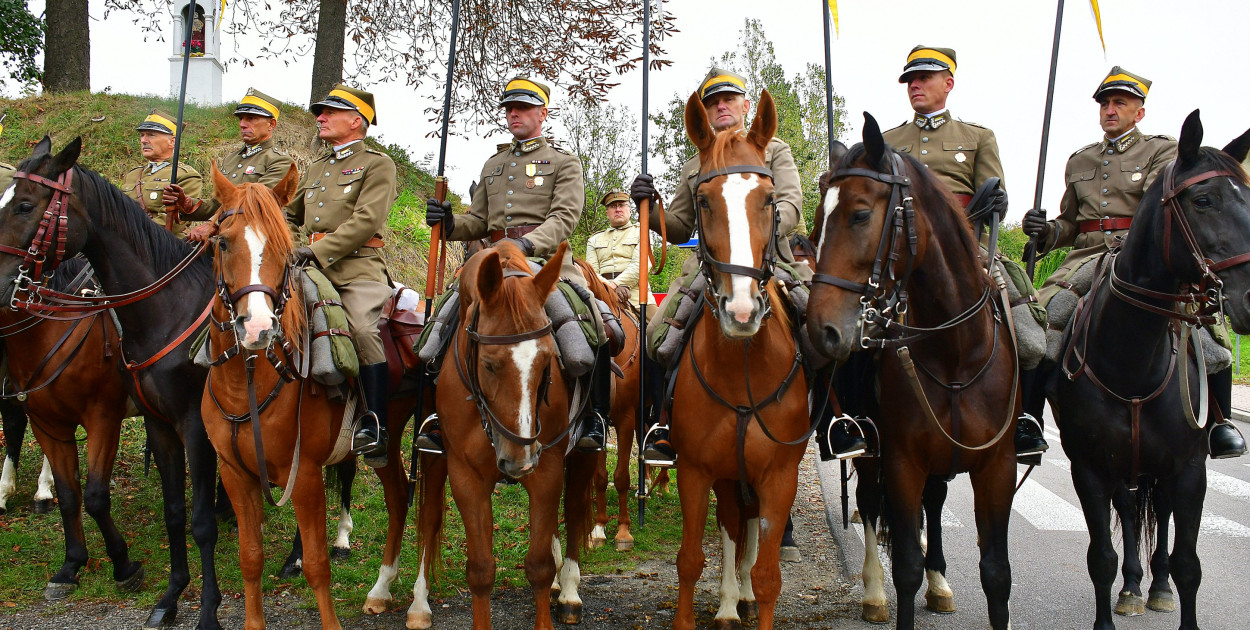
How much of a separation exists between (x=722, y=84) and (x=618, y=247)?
6367 mm

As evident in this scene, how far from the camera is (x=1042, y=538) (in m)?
7.34

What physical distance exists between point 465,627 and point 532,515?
1.07m

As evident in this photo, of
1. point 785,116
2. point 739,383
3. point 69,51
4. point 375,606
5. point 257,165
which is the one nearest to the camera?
point 739,383

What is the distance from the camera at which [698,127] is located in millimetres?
4121

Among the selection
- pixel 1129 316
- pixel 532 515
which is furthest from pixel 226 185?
pixel 1129 316

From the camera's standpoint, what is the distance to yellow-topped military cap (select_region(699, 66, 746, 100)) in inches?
202

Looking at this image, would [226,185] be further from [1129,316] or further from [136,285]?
[1129,316]

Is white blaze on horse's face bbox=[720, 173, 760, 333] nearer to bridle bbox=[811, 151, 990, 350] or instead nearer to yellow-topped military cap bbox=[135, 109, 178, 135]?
bridle bbox=[811, 151, 990, 350]

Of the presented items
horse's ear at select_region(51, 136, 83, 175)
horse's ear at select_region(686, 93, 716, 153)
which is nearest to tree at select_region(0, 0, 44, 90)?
horse's ear at select_region(51, 136, 83, 175)

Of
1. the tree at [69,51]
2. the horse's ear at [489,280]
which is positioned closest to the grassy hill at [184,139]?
the tree at [69,51]

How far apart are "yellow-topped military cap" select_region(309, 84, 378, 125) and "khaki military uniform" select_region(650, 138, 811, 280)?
7.48ft

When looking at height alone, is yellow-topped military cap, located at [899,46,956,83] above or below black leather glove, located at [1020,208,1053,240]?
above

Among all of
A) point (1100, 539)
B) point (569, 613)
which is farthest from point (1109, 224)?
point (569, 613)

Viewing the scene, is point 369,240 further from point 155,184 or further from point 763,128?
point 155,184
